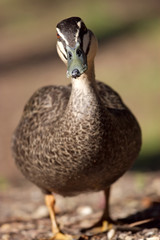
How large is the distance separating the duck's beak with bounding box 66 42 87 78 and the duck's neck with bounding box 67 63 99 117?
385 mm

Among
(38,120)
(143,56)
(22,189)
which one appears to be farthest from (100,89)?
(143,56)

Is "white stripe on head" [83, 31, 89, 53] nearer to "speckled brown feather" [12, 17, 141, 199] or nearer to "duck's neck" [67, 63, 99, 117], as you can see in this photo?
"speckled brown feather" [12, 17, 141, 199]

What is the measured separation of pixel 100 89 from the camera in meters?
6.09

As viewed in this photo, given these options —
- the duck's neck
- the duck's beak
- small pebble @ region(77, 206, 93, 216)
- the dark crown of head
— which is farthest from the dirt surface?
the dark crown of head

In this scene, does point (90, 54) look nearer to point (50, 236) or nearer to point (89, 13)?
point (50, 236)

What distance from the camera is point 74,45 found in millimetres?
4527

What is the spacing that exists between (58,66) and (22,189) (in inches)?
320

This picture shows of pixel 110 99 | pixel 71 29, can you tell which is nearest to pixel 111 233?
pixel 110 99

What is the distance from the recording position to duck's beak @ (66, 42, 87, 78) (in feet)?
14.4

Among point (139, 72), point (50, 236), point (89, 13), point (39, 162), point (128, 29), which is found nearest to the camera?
point (39, 162)

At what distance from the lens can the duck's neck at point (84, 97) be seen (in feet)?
15.8

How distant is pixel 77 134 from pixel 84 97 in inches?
12.5

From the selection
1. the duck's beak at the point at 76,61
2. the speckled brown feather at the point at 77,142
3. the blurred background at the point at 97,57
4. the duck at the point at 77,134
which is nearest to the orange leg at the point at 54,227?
the duck at the point at 77,134

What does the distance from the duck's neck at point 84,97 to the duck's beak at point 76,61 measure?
39 centimetres
